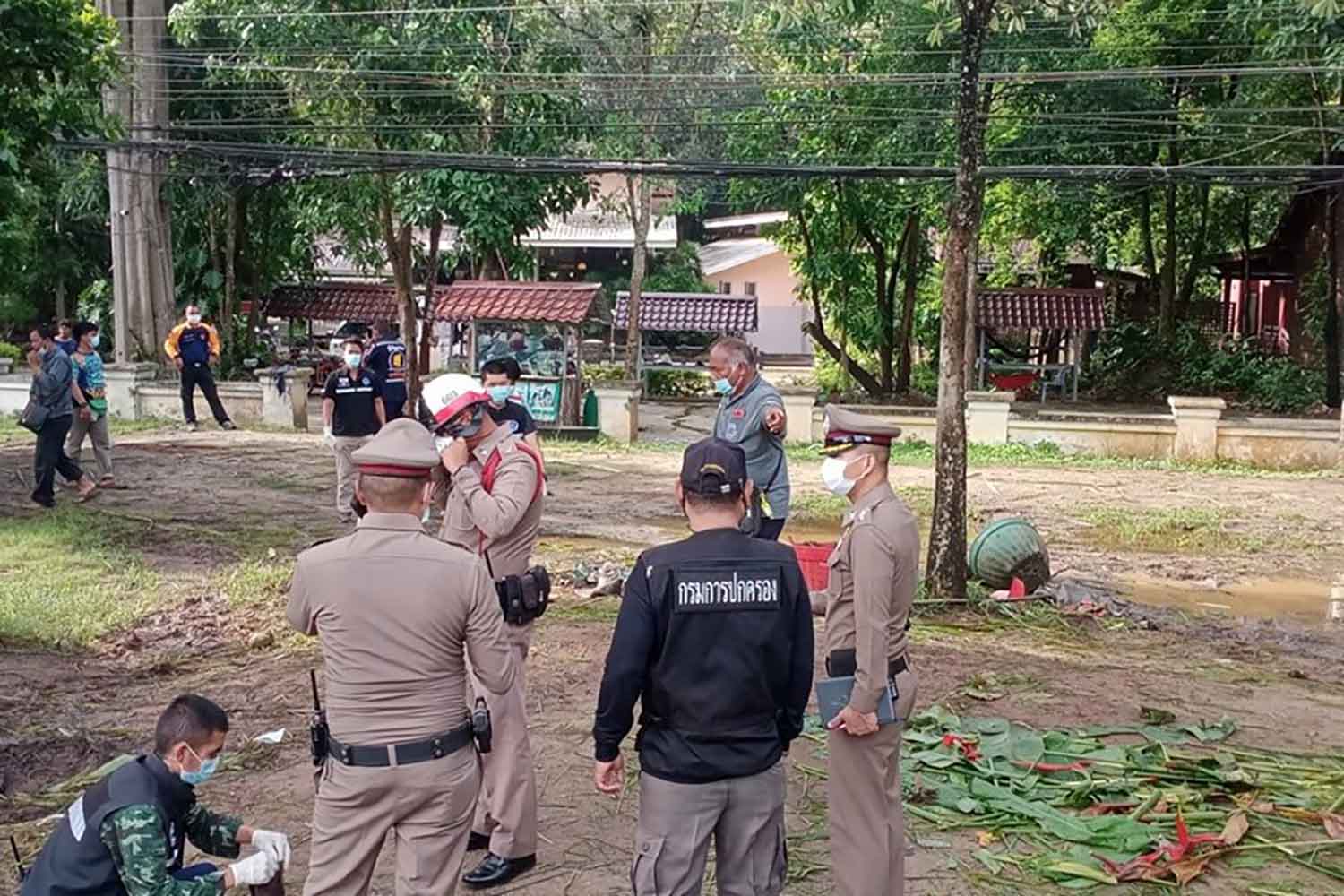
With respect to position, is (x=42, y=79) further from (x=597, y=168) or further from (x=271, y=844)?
(x=271, y=844)

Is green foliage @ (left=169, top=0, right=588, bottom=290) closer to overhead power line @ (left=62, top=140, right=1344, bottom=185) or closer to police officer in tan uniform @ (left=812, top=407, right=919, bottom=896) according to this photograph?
overhead power line @ (left=62, top=140, right=1344, bottom=185)

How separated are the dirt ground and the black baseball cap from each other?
1.95 meters

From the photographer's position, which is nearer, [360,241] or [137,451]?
[137,451]

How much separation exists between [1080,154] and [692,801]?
21.0 m

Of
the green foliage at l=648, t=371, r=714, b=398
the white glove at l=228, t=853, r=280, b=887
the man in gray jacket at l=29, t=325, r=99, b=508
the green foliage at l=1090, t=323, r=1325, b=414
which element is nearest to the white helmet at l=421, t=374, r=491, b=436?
the white glove at l=228, t=853, r=280, b=887

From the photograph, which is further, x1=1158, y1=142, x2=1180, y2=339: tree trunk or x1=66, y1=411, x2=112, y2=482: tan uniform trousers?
x1=1158, y1=142, x2=1180, y2=339: tree trunk

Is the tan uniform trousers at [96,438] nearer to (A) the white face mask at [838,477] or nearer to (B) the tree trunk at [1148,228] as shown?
(A) the white face mask at [838,477]

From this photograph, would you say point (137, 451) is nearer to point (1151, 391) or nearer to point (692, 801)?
point (692, 801)

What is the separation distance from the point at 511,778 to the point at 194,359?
622 inches

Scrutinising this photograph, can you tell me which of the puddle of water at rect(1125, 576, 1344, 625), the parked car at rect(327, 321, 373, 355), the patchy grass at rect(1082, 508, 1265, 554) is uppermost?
the parked car at rect(327, 321, 373, 355)

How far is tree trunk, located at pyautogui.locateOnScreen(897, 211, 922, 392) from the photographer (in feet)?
82.4

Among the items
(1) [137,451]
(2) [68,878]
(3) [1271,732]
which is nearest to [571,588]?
(3) [1271,732]

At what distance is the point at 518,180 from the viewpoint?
2097 centimetres

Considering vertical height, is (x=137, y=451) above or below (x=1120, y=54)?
below
